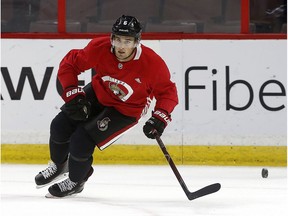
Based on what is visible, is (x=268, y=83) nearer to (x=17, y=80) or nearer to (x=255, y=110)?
(x=255, y=110)

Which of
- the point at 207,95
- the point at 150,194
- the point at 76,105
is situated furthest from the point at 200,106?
the point at 76,105

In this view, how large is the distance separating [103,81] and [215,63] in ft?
5.53

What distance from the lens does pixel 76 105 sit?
14.7 ft

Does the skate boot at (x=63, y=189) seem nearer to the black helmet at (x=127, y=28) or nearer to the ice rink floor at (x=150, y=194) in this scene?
the ice rink floor at (x=150, y=194)

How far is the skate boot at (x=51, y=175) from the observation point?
15.5 ft

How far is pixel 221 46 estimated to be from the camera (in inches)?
245

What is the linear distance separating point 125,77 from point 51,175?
614mm

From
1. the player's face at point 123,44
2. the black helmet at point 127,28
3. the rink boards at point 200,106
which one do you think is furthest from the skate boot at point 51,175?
the rink boards at point 200,106

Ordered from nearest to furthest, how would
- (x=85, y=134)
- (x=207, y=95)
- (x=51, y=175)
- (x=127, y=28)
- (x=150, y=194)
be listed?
1. (x=127, y=28)
2. (x=85, y=134)
3. (x=51, y=175)
4. (x=150, y=194)
5. (x=207, y=95)

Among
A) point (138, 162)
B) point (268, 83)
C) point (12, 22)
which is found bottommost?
point (138, 162)

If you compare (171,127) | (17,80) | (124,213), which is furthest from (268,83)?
(124,213)

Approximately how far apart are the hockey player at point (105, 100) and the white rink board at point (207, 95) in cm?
149

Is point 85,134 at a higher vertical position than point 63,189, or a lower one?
higher

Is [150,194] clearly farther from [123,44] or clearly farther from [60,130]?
[123,44]
